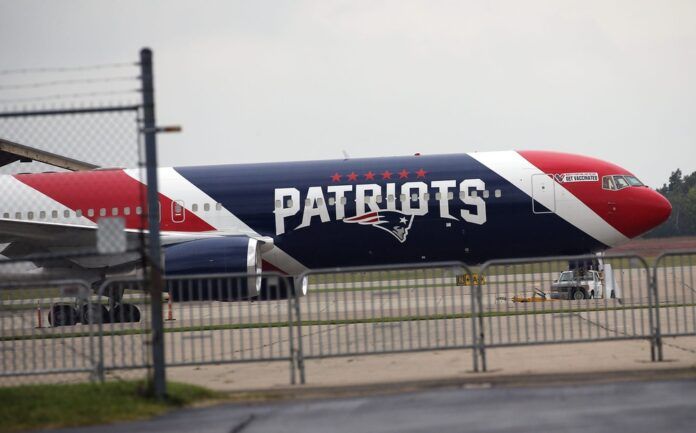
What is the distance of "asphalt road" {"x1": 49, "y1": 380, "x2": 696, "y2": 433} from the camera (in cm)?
769

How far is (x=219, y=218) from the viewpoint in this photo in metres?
23.3

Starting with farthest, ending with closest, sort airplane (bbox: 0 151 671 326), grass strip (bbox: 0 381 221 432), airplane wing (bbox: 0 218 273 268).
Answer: airplane (bbox: 0 151 671 326), airplane wing (bbox: 0 218 273 268), grass strip (bbox: 0 381 221 432)

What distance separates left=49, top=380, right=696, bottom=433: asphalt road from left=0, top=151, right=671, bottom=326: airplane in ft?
42.3

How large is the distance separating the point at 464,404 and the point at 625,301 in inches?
213

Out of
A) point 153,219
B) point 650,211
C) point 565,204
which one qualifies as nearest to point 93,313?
point 153,219

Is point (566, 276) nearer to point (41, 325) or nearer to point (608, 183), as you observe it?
point (41, 325)

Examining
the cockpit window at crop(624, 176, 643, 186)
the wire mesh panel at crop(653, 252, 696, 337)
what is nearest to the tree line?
the cockpit window at crop(624, 176, 643, 186)

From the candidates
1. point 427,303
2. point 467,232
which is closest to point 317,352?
point 427,303

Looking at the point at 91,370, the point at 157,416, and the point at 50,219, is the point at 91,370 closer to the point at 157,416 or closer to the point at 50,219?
the point at 157,416

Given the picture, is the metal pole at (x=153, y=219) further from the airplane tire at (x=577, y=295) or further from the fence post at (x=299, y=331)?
the airplane tire at (x=577, y=295)

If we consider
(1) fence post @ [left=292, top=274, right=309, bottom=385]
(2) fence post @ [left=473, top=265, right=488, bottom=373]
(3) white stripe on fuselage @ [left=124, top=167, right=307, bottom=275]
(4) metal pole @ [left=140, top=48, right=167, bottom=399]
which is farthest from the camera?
(3) white stripe on fuselage @ [left=124, top=167, right=307, bottom=275]

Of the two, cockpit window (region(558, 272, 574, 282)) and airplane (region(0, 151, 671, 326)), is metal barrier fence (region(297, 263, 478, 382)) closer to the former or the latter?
cockpit window (region(558, 272, 574, 282))

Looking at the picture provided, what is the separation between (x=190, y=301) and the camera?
42.6 ft

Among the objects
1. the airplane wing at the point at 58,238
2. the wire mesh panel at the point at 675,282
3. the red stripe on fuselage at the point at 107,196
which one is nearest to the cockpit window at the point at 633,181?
the wire mesh panel at the point at 675,282
